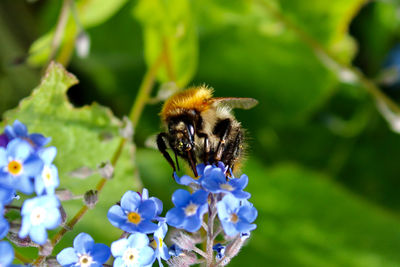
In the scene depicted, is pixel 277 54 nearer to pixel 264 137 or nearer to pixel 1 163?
pixel 264 137

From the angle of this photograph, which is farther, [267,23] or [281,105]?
[281,105]

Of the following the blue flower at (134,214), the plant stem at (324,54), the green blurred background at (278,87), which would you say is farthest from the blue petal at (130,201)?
the plant stem at (324,54)

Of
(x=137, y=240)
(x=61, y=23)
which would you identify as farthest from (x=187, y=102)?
(x=61, y=23)

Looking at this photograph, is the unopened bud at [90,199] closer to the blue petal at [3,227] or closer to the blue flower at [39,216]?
the blue flower at [39,216]

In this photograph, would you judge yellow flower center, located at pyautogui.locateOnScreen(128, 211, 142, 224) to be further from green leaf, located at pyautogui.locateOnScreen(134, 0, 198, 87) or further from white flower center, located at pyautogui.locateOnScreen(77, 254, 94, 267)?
green leaf, located at pyautogui.locateOnScreen(134, 0, 198, 87)

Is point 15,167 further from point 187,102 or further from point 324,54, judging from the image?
point 324,54

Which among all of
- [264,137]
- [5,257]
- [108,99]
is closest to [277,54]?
[264,137]
